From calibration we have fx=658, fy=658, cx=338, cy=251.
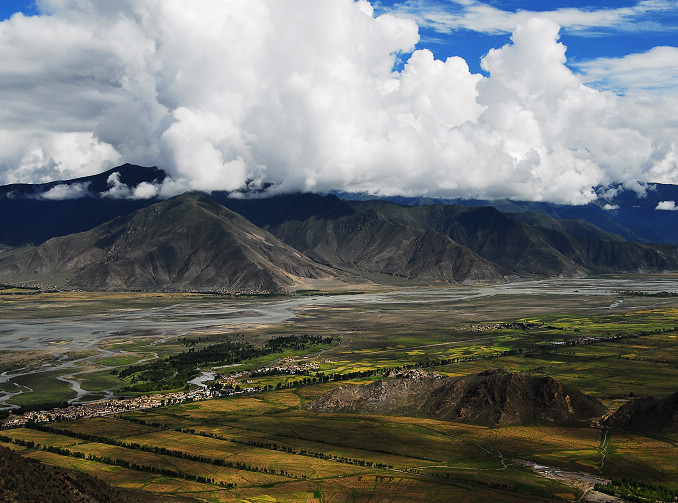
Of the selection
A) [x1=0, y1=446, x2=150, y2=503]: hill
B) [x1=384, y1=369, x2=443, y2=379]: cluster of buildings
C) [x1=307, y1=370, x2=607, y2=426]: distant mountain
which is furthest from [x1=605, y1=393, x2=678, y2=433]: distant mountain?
[x1=0, y1=446, x2=150, y2=503]: hill

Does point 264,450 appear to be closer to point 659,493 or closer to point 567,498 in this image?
point 567,498

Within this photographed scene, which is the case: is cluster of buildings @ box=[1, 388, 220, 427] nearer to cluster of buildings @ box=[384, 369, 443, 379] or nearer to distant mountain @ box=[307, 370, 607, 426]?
distant mountain @ box=[307, 370, 607, 426]

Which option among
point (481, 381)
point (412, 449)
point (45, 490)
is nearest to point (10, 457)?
point (45, 490)

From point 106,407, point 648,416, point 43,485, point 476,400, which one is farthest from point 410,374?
→ point 43,485

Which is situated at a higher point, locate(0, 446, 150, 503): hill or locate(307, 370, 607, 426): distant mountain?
locate(0, 446, 150, 503): hill

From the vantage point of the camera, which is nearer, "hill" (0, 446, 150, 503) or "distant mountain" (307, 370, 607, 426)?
"hill" (0, 446, 150, 503)

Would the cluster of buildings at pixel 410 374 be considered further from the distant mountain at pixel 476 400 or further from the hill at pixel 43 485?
the hill at pixel 43 485
